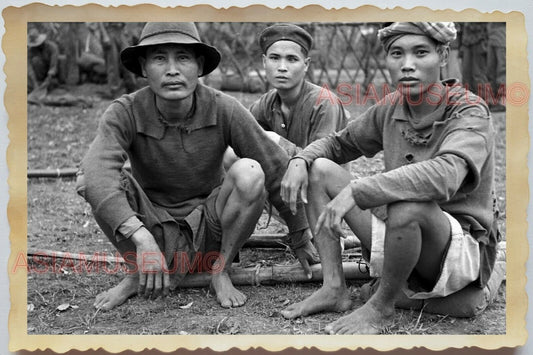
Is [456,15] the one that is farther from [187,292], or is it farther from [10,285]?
[10,285]

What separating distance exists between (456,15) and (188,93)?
1.09 metres

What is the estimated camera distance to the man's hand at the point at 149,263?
2445mm

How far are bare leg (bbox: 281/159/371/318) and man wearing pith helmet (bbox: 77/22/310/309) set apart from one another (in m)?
0.23

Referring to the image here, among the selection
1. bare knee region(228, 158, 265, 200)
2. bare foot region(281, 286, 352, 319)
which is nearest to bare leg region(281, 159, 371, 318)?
bare foot region(281, 286, 352, 319)

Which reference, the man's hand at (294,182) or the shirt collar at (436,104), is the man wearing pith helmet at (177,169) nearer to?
the man's hand at (294,182)

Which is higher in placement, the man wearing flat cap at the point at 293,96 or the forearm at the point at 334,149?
the man wearing flat cap at the point at 293,96

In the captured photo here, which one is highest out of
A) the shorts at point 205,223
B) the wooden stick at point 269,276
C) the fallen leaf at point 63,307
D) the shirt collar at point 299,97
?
the shirt collar at point 299,97

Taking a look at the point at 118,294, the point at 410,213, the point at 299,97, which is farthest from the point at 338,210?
the point at 299,97

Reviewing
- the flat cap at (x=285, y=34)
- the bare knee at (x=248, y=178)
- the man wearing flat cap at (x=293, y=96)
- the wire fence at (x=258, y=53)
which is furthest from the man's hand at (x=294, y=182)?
the wire fence at (x=258, y=53)

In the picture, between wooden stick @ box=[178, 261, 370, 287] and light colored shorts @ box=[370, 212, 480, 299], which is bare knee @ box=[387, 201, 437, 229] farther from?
wooden stick @ box=[178, 261, 370, 287]

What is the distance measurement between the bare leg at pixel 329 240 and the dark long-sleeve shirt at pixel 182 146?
23 cm

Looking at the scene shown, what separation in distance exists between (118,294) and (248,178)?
0.73 meters

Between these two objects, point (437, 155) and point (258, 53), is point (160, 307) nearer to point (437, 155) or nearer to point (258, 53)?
point (437, 155)

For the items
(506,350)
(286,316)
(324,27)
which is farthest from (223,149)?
(324,27)
